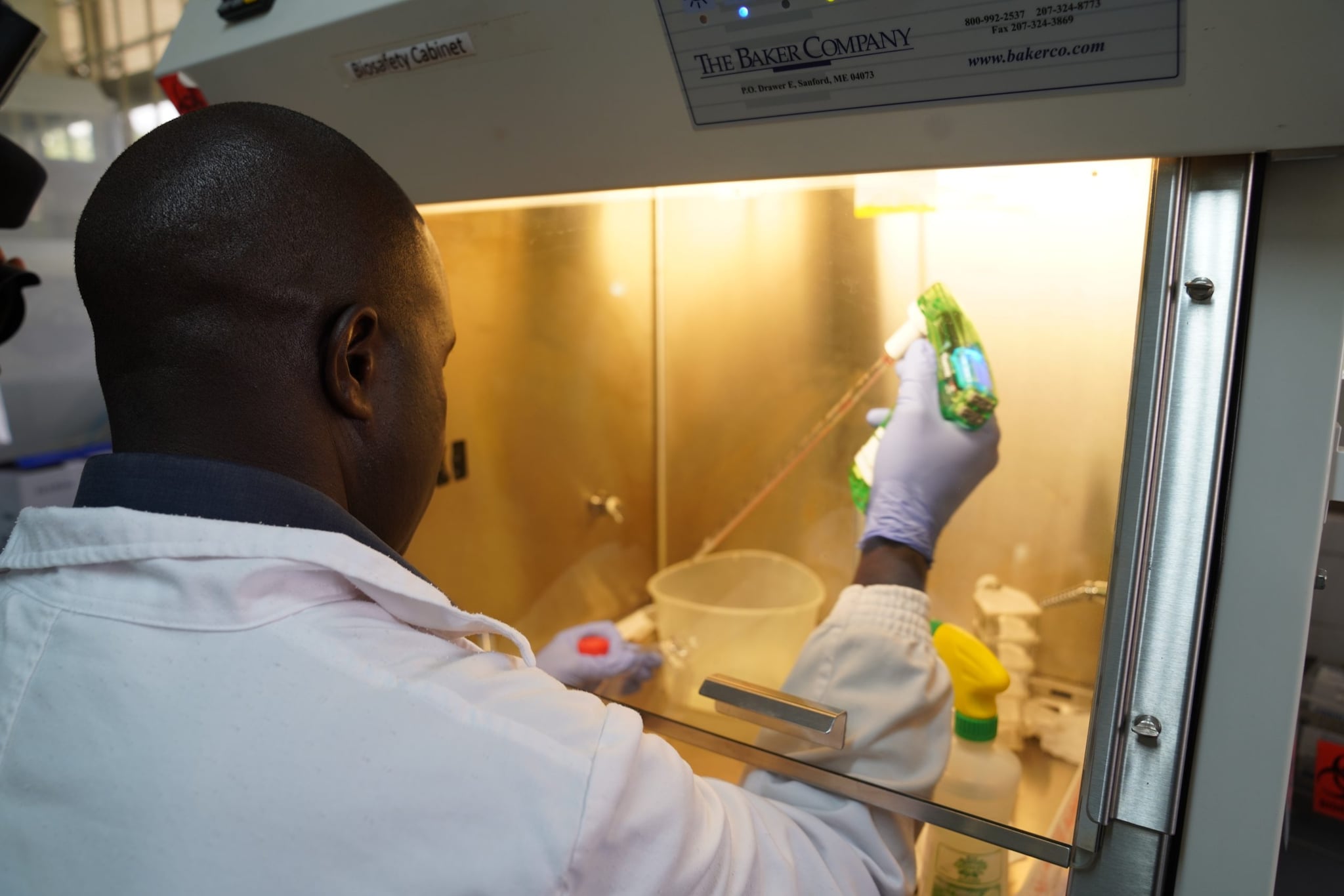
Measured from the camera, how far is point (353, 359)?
741 mm

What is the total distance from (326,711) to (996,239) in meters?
1.15

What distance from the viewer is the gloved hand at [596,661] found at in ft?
3.97

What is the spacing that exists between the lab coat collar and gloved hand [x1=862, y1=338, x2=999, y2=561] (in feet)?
2.26

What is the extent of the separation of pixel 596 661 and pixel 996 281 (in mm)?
849

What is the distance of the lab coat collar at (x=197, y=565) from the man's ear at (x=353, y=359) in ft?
0.41

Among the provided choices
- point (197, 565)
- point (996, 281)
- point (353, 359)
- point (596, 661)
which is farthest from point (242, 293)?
point (996, 281)

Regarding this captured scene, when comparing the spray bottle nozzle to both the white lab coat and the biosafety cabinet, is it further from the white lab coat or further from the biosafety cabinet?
the white lab coat

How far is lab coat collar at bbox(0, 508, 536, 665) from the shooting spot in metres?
0.59

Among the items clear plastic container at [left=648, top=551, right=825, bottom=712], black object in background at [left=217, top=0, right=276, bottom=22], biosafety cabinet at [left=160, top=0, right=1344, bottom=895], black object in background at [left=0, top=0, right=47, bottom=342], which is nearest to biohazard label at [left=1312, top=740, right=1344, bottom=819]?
biosafety cabinet at [left=160, top=0, right=1344, bottom=895]

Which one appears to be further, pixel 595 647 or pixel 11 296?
pixel 11 296

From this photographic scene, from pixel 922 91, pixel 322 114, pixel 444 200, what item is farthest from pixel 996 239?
pixel 322 114

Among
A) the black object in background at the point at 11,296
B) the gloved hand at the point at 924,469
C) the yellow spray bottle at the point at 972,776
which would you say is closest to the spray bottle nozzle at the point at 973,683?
the yellow spray bottle at the point at 972,776

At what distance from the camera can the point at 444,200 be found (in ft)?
3.54

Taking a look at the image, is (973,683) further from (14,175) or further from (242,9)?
(14,175)
